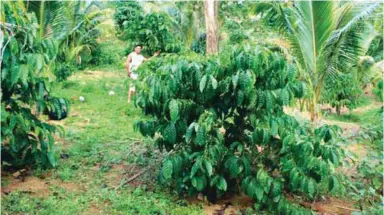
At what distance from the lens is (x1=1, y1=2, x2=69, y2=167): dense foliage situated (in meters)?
3.66

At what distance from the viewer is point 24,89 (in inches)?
156

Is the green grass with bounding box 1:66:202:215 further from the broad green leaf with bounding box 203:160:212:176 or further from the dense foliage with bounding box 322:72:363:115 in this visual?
the dense foliage with bounding box 322:72:363:115

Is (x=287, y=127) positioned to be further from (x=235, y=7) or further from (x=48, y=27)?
(x=235, y=7)

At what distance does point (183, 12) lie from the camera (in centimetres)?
1205

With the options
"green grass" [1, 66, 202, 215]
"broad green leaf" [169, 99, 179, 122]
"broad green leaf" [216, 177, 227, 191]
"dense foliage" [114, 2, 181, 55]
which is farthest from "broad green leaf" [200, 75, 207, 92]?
"dense foliage" [114, 2, 181, 55]

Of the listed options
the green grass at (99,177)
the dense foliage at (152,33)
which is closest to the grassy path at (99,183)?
the green grass at (99,177)

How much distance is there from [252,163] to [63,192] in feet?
5.96

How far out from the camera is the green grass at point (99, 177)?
12.4ft

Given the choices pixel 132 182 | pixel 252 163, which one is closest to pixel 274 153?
→ pixel 252 163

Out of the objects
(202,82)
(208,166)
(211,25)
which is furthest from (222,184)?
(211,25)

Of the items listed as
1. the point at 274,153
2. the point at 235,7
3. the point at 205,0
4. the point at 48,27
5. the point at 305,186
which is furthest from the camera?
the point at 235,7

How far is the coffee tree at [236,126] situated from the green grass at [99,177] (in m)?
0.36

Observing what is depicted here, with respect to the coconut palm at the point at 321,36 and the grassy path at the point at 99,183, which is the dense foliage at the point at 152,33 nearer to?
the grassy path at the point at 99,183

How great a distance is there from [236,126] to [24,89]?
200 centimetres
